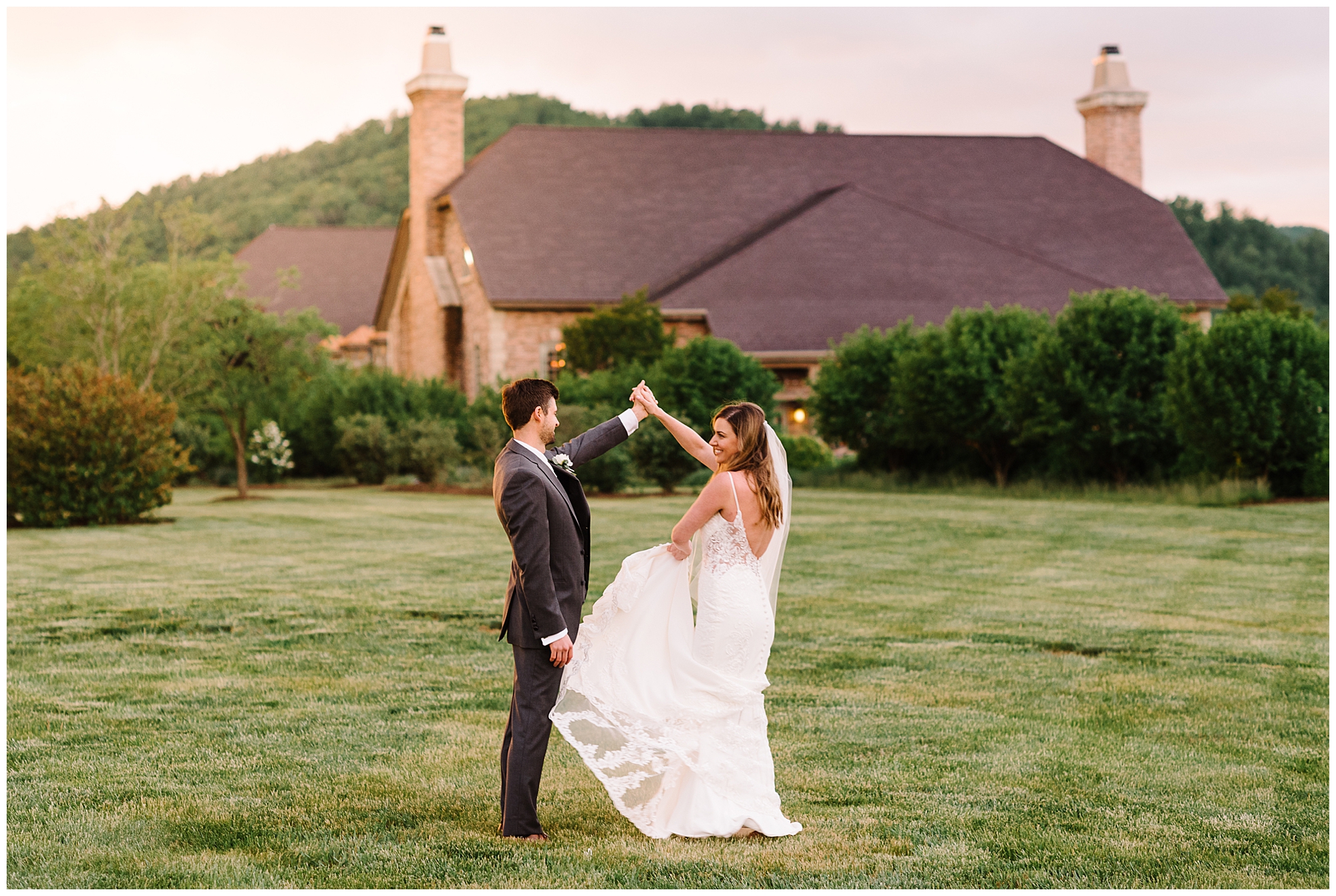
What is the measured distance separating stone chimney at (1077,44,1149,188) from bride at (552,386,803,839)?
43.7 m

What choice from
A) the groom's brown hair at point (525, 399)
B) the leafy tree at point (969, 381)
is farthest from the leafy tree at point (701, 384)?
the groom's brown hair at point (525, 399)

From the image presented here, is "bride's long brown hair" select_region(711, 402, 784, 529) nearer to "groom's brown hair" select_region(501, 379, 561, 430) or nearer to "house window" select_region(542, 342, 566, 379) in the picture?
"groom's brown hair" select_region(501, 379, 561, 430)

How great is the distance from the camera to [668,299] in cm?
3638

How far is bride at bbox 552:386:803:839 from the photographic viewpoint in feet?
19.1

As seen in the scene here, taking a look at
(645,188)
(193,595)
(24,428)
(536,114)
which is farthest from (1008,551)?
(536,114)

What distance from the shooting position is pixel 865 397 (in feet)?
102

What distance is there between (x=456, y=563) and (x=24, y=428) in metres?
9.95

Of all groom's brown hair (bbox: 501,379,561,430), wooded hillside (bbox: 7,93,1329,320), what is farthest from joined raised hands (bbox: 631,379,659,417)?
wooded hillside (bbox: 7,93,1329,320)

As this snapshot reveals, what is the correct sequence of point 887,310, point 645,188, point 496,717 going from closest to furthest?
point 496,717 → point 887,310 → point 645,188

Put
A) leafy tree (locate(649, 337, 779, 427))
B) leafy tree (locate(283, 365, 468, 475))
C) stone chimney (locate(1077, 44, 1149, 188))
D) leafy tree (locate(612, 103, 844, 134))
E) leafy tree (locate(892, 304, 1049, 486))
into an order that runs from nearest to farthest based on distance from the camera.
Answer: leafy tree (locate(892, 304, 1049, 486))
leafy tree (locate(649, 337, 779, 427))
leafy tree (locate(283, 365, 468, 475))
stone chimney (locate(1077, 44, 1149, 188))
leafy tree (locate(612, 103, 844, 134))

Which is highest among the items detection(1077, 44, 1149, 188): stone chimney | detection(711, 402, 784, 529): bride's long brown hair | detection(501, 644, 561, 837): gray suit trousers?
detection(1077, 44, 1149, 188): stone chimney

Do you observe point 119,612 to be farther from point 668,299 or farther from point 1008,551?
point 668,299

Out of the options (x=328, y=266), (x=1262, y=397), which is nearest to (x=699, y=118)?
(x=328, y=266)

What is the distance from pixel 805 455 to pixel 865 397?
95.9 inches
